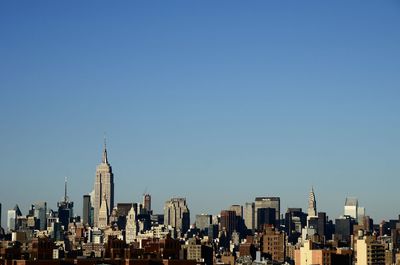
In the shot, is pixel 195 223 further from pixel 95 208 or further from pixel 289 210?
pixel 95 208

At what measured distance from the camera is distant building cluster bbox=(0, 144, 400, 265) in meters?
77.1

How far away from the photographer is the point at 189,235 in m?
144

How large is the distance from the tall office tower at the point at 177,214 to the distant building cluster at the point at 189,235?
0.13 metres

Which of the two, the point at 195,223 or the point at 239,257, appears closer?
the point at 239,257

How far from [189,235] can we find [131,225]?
37.7ft

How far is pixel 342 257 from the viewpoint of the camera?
3541 inches

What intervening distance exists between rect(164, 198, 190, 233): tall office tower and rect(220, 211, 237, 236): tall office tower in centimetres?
571

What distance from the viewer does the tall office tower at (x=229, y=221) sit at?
5987 inches

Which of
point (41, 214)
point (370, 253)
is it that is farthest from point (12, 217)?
point (370, 253)

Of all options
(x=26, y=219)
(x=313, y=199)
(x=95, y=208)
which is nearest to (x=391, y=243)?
(x=313, y=199)

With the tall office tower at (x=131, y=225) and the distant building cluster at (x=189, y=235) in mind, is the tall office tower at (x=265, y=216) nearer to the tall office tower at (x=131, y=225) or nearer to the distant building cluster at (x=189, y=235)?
the distant building cluster at (x=189, y=235)

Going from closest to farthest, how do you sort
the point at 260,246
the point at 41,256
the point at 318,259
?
the point at 41,256, the point at 318,259, the point at 260,246

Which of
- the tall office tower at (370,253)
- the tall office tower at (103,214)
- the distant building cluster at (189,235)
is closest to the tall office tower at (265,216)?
the distant building cluster at (189,235)

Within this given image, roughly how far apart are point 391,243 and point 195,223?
53.7 m
